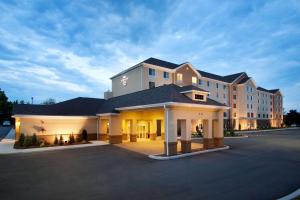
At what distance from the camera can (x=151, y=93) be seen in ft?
67.9

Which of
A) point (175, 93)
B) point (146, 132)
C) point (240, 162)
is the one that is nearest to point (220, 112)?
point (175, 93)

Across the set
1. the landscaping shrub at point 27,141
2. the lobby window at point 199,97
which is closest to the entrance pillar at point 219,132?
the lobby window at point 199,97

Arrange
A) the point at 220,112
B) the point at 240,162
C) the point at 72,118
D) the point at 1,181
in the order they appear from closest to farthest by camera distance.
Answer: the point at 1,181, the point at 240,162, the point at 220,112, the point at 72,118

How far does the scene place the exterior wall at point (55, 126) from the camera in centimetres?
2250

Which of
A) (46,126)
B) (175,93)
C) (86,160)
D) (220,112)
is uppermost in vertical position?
(175,93)

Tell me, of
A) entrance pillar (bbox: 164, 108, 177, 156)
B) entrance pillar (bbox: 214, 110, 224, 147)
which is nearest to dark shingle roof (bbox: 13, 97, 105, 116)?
entrance pillar (bbox: 164, 108, 177, 156)

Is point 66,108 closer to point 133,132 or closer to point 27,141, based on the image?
point 27,141

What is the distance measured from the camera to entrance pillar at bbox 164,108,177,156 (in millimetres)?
15531

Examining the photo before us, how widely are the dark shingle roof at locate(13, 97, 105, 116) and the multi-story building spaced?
7320 mm

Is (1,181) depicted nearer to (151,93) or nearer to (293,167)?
(151,93)

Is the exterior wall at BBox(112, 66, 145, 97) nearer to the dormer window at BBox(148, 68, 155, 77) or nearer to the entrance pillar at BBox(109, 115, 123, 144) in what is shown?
the dormer window at BBox(148, 68, 155, 77)

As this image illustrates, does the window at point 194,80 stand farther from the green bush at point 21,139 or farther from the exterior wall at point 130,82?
the green bush at point 21,139

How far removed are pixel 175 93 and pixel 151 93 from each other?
3.62m

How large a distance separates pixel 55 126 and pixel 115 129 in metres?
7.50
